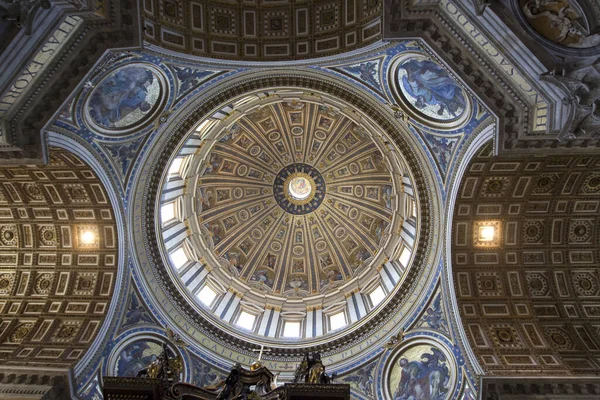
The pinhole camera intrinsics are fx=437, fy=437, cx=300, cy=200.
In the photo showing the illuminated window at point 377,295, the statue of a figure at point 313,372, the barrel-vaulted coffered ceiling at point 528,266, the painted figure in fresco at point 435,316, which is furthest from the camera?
the illuminated window at point 377,295

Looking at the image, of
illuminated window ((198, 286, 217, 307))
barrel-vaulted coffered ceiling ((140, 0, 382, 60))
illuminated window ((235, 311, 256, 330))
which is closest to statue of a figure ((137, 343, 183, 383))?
barrel-vaulted coffered ceiling ((140, 0, 382, 60))

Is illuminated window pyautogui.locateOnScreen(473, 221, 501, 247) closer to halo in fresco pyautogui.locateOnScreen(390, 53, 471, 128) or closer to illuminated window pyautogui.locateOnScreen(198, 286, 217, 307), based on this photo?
halo in fresco pyautogui.locateOnScreen(390, 53, 471, 128)

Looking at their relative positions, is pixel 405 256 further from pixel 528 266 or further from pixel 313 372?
pixel 313 372

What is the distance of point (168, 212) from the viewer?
24.0 m

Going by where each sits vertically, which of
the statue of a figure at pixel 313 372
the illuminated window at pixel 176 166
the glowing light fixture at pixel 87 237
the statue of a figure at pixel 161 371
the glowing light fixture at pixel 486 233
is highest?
the illuminated window at pixel 176 166

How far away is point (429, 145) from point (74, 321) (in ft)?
55.3

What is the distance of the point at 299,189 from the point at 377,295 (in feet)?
40.4

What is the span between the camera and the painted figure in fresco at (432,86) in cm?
1539

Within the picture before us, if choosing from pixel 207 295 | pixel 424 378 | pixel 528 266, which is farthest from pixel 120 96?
pixel 528 266

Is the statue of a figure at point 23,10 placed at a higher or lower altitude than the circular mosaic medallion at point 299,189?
lower

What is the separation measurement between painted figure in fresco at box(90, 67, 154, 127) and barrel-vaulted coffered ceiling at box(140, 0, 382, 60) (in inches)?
87.5

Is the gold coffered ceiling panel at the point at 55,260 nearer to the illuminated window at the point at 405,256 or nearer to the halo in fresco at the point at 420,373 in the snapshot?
the halo in fresco at the point at 420,373

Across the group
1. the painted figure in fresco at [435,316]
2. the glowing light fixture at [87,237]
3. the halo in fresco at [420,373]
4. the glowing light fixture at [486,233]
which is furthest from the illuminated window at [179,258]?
the glowing light fixture at [486,233]

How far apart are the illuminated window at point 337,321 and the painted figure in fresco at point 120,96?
1505 cm
